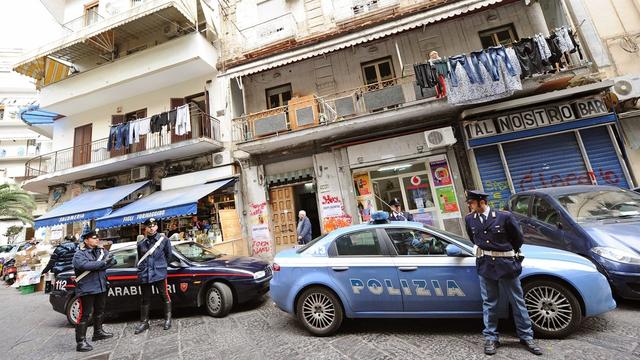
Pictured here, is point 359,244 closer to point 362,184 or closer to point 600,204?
point 600,204

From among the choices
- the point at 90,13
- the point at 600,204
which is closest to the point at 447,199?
the point at 600,204

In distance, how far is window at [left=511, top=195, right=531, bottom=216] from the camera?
17.1 ft

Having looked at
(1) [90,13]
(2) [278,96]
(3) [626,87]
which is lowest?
(3) [626,87]

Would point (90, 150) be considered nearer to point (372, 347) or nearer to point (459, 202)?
point (372, 347)

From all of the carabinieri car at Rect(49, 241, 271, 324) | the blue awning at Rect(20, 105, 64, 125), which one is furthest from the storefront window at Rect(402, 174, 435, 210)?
the blue awning at Rect(20, 105, 64, 125)

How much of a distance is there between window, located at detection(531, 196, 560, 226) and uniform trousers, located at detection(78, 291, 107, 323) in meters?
8.03

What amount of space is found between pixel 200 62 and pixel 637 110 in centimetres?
1460

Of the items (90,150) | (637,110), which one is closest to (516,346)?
(637,110)

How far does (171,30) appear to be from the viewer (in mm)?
11867

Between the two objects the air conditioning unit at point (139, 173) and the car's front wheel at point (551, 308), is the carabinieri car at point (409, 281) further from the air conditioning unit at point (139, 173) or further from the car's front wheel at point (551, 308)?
the air conditioning unit at point (139, 173)

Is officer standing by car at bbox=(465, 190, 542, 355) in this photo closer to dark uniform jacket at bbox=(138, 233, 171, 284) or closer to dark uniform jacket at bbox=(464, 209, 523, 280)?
dark uniform jacket at bbox=(464, 209, 523, 280)

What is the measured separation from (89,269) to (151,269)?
0.88m

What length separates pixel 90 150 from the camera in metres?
12.4

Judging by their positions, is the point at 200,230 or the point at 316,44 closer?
the point at 316,44
